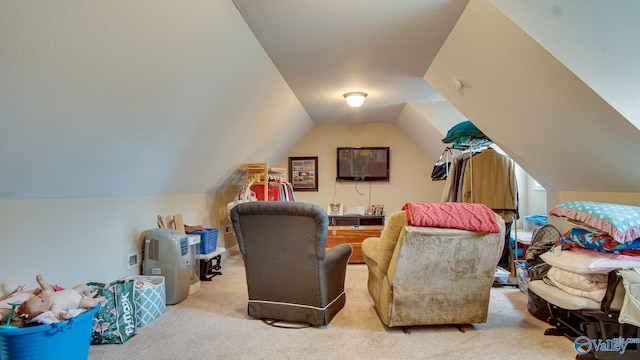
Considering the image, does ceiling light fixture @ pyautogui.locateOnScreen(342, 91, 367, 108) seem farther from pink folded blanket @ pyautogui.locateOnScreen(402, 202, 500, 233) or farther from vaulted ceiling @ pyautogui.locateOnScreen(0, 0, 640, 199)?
pink folded blanket @ pyautogui.locateOnScreen(402, 202, 500, 233)

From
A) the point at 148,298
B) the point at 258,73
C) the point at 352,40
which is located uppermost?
the point at 352,40

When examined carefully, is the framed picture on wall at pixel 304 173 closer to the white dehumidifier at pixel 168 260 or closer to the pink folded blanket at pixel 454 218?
the white dehumidifier at pixel 168 260

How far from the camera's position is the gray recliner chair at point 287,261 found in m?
2.52

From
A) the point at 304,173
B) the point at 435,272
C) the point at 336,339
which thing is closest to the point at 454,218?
the point at 435,272

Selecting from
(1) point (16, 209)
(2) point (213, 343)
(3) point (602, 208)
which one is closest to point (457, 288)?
(3) point (602, 208)

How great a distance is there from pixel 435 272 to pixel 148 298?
226cm

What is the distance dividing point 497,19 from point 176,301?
343 centimetres

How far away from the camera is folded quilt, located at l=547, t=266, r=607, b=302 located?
6.67 ft

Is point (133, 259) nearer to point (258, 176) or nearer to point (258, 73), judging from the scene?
point (258, 176)

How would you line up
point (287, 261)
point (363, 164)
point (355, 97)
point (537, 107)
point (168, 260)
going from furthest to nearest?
point (363, 164)
point (355, 97)
point (168, 260)
point (287, 261)
point (537, 107)

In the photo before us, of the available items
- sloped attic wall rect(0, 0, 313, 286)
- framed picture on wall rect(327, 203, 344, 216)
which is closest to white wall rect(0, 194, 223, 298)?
sloped attic wall rect(0, 0, 313, 286)

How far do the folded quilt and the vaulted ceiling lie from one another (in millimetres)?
877

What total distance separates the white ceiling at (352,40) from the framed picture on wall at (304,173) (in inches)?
87.9

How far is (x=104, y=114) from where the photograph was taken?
208 centimetres
